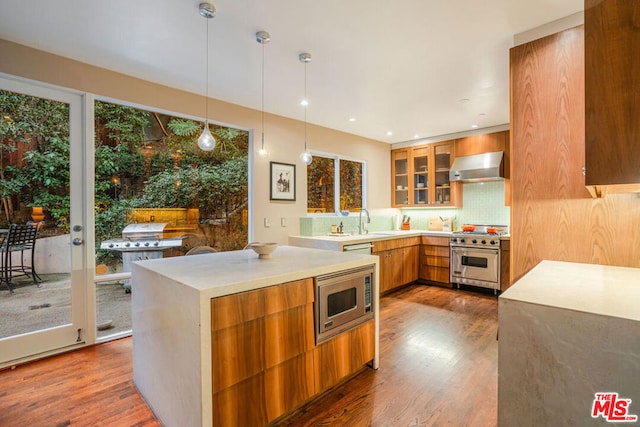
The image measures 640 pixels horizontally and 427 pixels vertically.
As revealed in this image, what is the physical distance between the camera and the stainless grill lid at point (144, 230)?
3.09 metres

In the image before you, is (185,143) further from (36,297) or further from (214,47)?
(36,297)

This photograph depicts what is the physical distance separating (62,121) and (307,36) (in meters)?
2.26

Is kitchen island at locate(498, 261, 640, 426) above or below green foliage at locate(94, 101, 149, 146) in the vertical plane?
below

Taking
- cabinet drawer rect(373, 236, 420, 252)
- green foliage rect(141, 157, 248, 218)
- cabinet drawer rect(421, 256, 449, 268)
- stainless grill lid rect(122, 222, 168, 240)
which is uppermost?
green foliage rect(141, 157, 248, 218)

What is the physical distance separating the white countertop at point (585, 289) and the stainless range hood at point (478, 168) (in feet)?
9.31

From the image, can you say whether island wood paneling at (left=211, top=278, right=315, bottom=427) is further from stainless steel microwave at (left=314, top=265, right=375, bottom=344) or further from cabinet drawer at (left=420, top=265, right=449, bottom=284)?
cabinet drawer at (left=420, top=265, right=449, bottom=284)

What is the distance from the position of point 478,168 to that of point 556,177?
2.60 m

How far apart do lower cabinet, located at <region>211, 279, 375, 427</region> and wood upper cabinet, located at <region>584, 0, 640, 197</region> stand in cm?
143

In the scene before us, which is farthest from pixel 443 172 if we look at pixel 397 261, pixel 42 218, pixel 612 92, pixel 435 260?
pixel 42 218

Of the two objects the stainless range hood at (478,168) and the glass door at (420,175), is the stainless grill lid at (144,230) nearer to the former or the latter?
the glass door at (420,175)

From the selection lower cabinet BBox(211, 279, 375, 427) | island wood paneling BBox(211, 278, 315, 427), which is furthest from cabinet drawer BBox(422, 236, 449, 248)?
island wood paneling BBox(211, 278, 315, 427)

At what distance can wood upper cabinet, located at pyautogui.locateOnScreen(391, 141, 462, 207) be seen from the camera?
512cm

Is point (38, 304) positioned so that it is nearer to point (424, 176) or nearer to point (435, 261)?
point (435, 261)

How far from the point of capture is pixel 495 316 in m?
3.41
